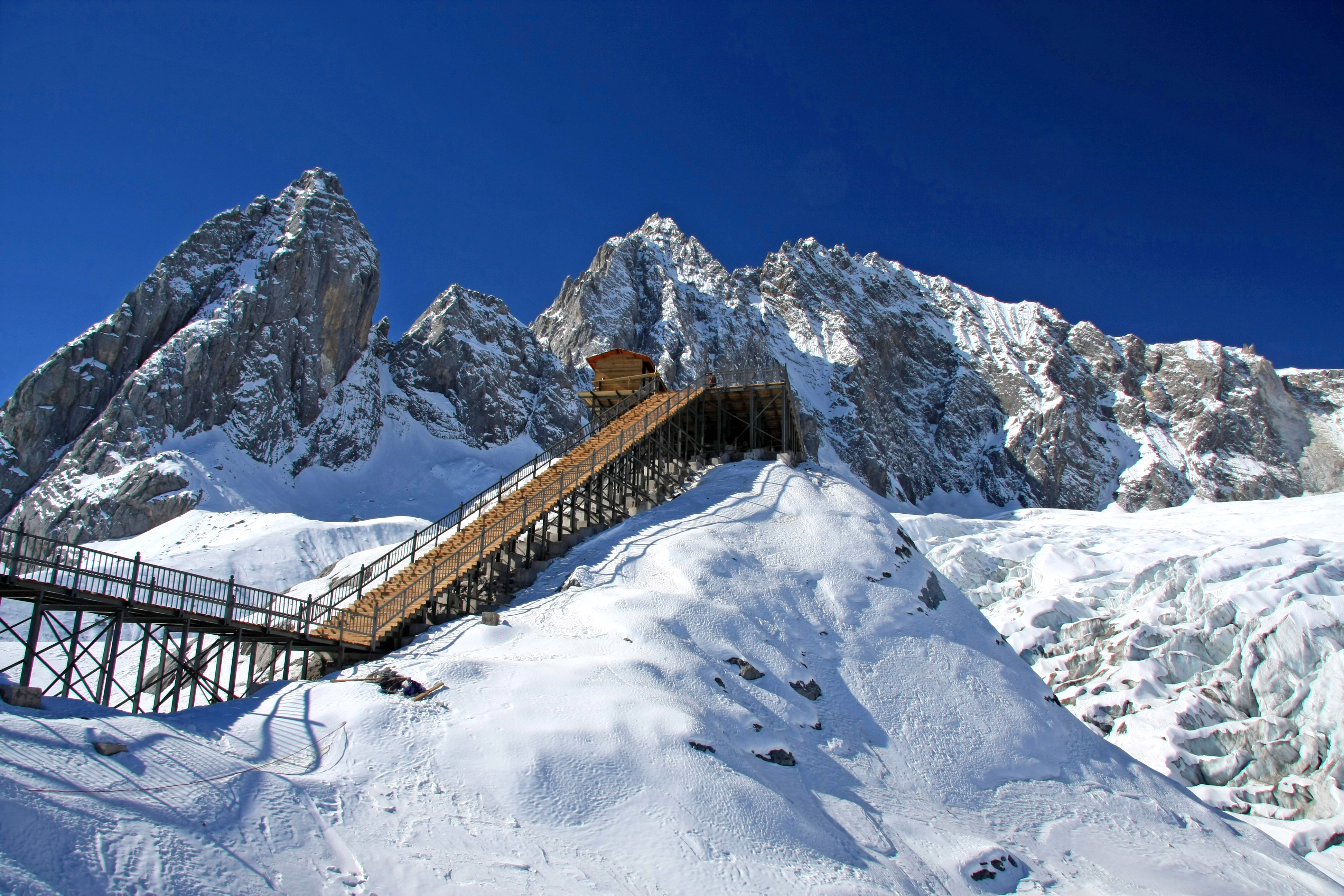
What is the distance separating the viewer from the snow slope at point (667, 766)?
1125 centimetres

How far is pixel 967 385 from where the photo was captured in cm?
17225

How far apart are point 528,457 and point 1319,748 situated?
7143 cm

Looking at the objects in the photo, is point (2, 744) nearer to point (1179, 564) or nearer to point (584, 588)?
point (584, 588)

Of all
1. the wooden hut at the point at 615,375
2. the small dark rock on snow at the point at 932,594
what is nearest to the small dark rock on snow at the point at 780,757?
the small dark rock on snow at the point at 932,594

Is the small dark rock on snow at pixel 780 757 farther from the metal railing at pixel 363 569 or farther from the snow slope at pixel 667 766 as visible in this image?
the metal railing at pixel 363 569

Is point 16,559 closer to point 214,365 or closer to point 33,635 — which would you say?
point 33,635

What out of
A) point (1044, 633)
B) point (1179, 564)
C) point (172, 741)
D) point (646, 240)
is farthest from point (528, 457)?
point (646, 240)

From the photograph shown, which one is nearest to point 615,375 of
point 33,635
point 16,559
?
point 33,635

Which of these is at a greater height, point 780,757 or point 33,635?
point 33,635

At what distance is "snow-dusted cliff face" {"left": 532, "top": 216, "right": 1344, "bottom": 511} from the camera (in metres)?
149

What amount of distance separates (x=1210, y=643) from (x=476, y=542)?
43660mm

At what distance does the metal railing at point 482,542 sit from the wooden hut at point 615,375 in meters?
6.26

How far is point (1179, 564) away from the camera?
53.8 metres

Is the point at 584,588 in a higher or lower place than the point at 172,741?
higher
